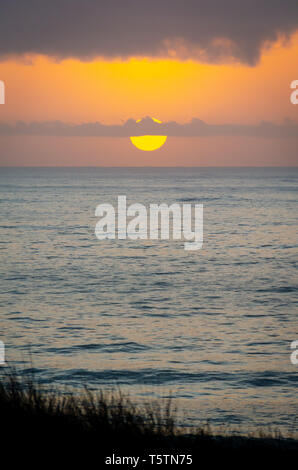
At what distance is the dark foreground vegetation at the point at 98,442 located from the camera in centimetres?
711

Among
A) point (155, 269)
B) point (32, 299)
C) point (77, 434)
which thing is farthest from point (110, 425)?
point (155, 269)

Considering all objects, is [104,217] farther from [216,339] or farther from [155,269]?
[216,339]

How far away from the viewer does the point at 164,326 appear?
779 inches

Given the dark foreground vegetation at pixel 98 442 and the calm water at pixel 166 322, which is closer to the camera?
the dark foreground vegetation at pixel 98 442

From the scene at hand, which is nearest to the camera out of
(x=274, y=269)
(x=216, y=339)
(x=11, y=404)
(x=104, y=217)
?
(x=11, y=404)

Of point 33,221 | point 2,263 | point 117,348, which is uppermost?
point 33,221

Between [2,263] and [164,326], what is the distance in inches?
663

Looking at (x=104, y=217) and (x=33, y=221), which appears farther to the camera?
(x=104, y=217)

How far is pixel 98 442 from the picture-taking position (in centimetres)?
733

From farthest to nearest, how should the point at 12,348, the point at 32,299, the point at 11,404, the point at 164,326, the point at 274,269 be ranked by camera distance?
the point at 274,269
the point at 32,299
the point at 164,326
the point at 12,348
the point at 11,404

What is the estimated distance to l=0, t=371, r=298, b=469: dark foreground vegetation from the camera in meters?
7.11

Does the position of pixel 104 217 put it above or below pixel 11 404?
above

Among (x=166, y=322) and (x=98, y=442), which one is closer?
(x=98, y=442)

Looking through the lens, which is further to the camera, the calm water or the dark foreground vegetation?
the calm water
